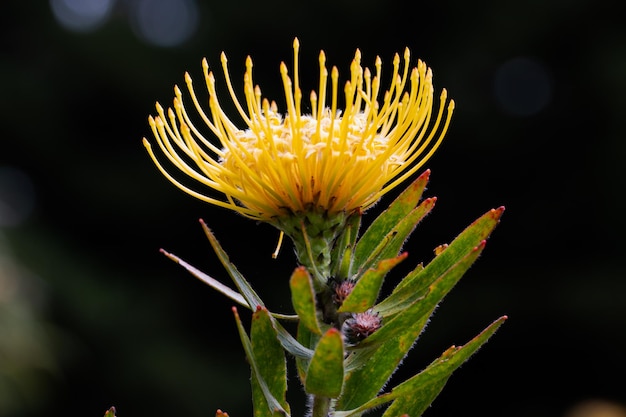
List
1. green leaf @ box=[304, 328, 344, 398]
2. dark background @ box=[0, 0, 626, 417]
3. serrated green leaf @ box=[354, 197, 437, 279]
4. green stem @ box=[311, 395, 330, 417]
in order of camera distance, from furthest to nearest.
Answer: dark background @ box=[0, 0, 626, 417], serrated green leaf @ box=[354, 197, 437, 279], green stem @ box=[311, 395, 330, 417], green leaf @ box=[304, 328, 344, 398]

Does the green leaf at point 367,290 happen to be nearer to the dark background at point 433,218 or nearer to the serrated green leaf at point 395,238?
the serrated green leaf at point 395,238

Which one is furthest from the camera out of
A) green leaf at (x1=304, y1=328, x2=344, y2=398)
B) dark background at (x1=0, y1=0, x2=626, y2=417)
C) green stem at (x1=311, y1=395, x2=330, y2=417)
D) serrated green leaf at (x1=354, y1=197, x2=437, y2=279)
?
dark background at (x1=0, y1=0, x2=626, y2=417)
